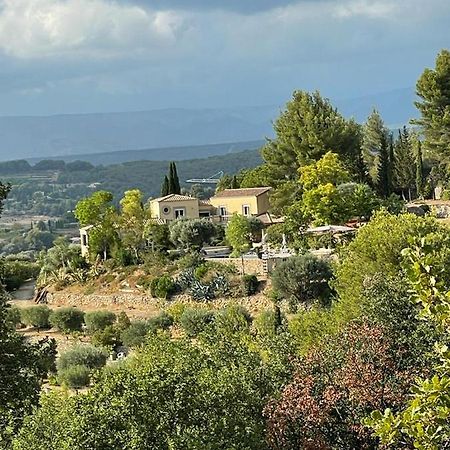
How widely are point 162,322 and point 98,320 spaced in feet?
10.2

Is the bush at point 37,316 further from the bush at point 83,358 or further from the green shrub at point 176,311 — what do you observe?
the bush at point 83,358

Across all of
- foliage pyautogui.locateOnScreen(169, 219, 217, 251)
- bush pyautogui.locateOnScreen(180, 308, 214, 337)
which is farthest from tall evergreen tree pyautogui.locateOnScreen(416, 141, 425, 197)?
bush pyautogui.locateOnScreen(180, 308, 214, 337)

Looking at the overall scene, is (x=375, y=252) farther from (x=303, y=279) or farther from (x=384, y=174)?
(x=384, y=174)

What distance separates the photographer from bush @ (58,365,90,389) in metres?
25.3

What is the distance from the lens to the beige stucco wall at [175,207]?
43250mm

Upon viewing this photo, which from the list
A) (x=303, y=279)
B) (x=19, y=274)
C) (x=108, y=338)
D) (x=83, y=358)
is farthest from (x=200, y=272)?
(x=19, y=274)

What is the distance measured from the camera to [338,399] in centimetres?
1262

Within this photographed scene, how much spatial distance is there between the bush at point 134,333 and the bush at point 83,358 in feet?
7.60

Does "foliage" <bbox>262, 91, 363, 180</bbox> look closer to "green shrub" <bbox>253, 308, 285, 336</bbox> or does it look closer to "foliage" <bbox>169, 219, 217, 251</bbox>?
"foliage" <bbox>169, 219, 217, 251</bbox>

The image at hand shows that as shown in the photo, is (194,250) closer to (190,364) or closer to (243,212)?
(243,212)

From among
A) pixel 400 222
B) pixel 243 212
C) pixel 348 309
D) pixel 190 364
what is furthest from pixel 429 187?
pixel 190 364

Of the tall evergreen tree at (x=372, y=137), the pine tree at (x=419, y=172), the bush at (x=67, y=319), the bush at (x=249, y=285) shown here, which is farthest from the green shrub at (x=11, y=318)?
the tall evergreen tree at (x=372, y=137)

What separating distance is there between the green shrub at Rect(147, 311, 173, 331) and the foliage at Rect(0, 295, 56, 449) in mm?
18349

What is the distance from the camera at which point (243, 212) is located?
45.0 metres
